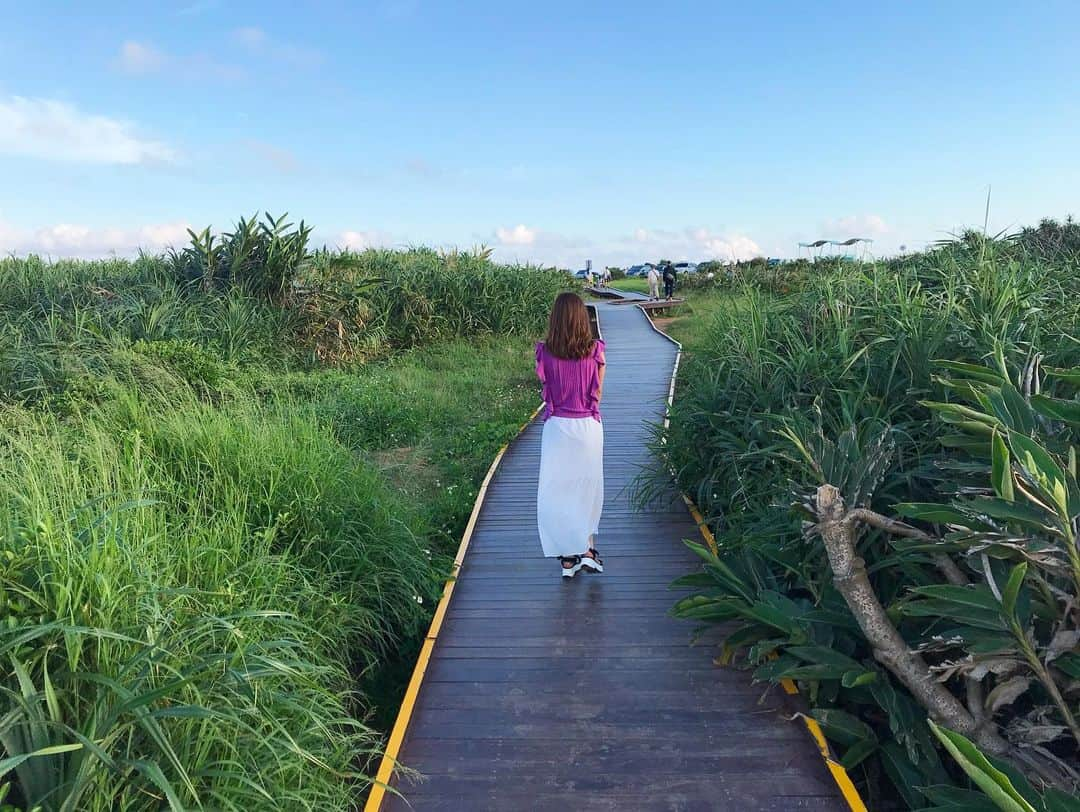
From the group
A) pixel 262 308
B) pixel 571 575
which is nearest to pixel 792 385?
pixel 571 575

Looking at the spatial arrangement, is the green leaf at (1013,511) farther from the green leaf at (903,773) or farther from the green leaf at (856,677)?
the green leaf at (903,773)

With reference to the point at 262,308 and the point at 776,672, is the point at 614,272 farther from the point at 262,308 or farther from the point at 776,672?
the point at 776,672

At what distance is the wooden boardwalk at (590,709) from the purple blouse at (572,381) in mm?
1223

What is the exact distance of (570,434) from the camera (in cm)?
467

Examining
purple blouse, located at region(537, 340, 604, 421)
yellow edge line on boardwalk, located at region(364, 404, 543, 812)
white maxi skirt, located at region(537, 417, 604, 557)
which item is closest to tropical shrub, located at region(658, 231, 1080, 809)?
white maxi skirt, located at region(537, 417, 604, 557)

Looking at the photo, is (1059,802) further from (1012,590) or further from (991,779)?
(991,779)

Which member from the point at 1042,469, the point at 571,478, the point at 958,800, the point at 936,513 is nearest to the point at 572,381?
the point at 571,478

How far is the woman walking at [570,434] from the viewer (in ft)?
14.9

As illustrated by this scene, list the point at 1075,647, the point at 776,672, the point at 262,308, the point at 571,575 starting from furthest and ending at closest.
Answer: the point at 262,308, the point at 571,575, the point at 776,672, the point at 1075,647

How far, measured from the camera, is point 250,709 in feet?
8.38

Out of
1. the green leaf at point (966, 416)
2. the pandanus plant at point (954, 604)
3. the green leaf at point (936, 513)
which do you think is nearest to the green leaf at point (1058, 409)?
the pandanus plant at point (954, 604)

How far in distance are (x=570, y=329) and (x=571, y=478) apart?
0.99m

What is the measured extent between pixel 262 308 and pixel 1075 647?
13.3 metres

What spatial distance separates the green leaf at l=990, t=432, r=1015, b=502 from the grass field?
2.52 meters
